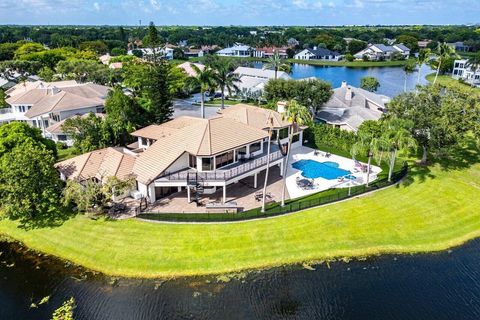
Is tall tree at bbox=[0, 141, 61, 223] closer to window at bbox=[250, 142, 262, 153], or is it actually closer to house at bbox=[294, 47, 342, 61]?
window at bbox=[250, 142, 262, 153]

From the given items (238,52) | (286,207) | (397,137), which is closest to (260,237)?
(286,207)

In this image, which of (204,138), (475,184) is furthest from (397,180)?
(204,138)

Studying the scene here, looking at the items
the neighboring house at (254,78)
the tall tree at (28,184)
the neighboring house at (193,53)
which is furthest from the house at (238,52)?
the tall tree at (28,184)

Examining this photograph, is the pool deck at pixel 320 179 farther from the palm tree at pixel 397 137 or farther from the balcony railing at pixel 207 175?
the balcony railing at pixel 207 175

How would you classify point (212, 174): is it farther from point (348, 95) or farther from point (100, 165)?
point (348, 95)

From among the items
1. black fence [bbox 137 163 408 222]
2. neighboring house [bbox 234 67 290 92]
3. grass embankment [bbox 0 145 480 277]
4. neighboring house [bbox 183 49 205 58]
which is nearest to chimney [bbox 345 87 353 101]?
neighboring house [bbox 234 67 290 92]
